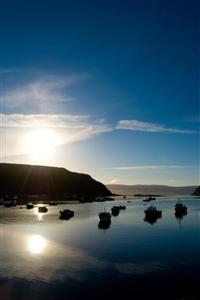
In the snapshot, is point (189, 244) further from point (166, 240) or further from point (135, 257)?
point (135, 257)

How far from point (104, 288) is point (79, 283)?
3.10 meters

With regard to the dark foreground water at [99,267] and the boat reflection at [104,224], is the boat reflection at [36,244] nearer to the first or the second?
the dark foreground water at [99,267]

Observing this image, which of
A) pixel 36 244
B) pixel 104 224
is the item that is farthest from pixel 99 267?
pixel 104 224

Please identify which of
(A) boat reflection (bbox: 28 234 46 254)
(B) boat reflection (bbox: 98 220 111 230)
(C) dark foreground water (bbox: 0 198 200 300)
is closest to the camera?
(C) dark foreground water (bbox: 0 198 200 300)

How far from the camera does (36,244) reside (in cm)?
7062

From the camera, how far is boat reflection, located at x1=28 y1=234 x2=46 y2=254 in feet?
208

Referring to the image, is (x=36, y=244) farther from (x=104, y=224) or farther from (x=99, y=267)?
(x=104, y=224)

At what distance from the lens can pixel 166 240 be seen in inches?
2965

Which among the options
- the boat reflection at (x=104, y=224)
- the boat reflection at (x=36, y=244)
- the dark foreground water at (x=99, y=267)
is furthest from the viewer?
the boat reflection at (x=104, y=224)

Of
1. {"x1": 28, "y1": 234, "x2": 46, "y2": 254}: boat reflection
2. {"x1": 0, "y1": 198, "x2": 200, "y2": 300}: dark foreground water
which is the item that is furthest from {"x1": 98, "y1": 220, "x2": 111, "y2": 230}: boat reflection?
{"x1": 28, "y1": 234, "x2": 46, "y2": 254}: boat reflection

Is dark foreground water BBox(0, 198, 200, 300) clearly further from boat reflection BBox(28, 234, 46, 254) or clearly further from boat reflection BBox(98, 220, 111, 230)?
boat reflection BBox(98, 220, 111, 230)

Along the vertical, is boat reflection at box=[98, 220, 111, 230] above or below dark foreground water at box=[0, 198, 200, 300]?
below

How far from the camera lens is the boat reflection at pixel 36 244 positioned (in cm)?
6341

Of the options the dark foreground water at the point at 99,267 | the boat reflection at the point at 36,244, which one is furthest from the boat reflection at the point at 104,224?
the boat reflection at the point at 36,244
